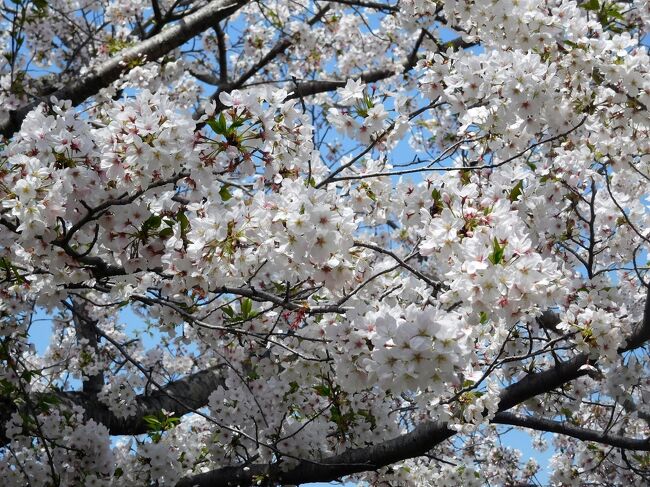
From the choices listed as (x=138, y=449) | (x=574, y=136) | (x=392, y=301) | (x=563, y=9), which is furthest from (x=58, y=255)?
(x=574, y=136)

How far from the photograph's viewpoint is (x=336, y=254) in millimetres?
2436

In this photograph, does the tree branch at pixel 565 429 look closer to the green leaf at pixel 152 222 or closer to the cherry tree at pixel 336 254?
the cherry tree at pixel 336 254

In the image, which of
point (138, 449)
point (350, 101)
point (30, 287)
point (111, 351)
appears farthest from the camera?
point (111, 351)

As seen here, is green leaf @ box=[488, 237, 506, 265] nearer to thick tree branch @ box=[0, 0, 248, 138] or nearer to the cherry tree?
the cherry tree

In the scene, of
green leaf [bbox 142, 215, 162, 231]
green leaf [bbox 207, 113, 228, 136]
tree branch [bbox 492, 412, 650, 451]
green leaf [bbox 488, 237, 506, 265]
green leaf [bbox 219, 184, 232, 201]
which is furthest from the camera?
tree branch [bbox 492, 412, 650, 451]

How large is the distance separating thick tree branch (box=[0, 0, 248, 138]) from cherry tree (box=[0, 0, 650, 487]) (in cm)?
2

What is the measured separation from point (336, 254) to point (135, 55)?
11.6ft

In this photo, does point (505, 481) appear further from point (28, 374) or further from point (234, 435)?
point (28, 374)

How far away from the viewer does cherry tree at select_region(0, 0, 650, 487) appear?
2348 millimetres

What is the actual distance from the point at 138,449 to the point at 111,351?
2330mm

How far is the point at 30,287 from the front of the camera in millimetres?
3486

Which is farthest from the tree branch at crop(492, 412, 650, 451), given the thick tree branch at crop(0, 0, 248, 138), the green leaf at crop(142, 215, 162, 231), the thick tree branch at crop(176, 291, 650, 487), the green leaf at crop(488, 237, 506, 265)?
the thick tree branch at crop(0, 0, 248, 138)

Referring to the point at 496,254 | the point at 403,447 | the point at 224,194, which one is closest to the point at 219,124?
the point at 224,194

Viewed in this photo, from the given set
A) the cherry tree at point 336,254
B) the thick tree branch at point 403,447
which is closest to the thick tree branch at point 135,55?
the cherry tree at point 336,254
